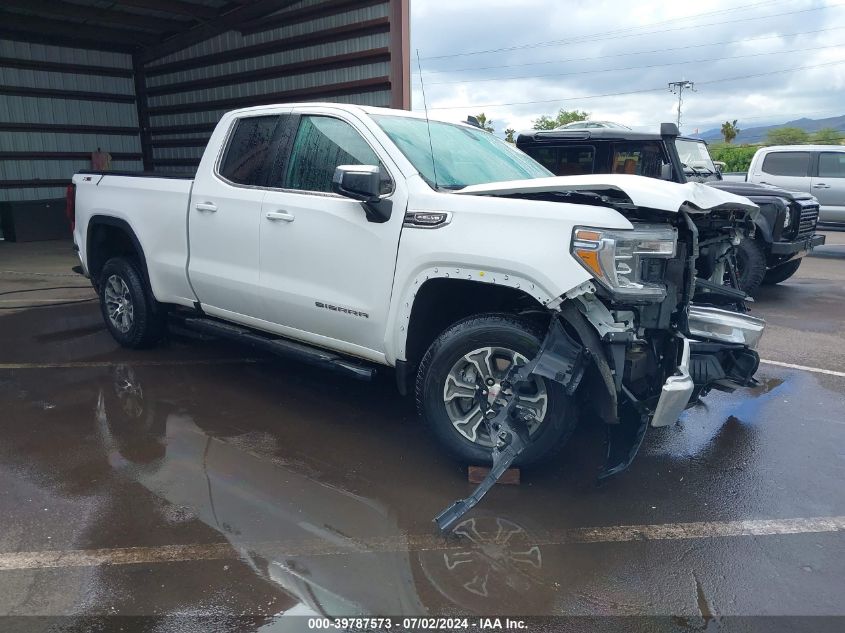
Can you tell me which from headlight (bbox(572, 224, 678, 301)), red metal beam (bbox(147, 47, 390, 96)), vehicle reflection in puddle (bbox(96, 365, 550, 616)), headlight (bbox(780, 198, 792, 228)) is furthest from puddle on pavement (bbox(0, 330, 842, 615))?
red metal beam (bbox(147, 47, 390, 96))

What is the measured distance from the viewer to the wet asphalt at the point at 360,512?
3.07 meters

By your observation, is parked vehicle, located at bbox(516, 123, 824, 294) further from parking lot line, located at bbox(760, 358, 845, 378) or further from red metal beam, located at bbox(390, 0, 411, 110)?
parking lot line, located at bbox(760, 358, 845, 378)

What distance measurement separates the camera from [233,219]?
5.23 m

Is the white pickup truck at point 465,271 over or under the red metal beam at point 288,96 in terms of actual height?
under

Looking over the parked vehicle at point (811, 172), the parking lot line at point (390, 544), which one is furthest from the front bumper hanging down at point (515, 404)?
the parked vehicle at point (811, 172)

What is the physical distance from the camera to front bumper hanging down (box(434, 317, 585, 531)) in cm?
362

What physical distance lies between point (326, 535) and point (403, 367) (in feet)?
3.80

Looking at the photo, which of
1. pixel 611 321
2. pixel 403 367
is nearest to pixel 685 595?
pixel 611 321

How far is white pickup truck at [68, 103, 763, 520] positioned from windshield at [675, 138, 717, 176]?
22.1 ft

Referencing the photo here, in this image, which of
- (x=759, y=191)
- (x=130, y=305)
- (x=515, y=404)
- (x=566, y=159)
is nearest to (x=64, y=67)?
(x=566, y=159)

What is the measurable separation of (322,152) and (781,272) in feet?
26.1

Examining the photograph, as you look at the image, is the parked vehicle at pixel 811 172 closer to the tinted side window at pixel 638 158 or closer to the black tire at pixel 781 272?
the black tire at pixel 781 272

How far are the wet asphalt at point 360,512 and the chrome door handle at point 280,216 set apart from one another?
137 cm

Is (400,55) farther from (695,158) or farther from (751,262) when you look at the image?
(751,262)
